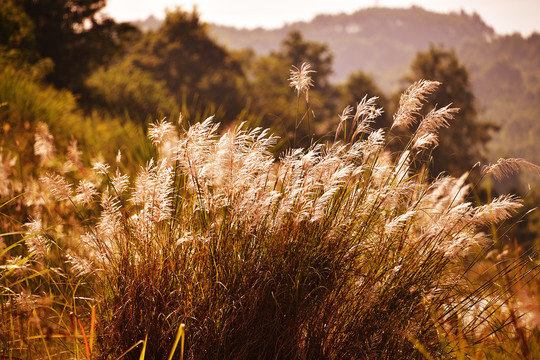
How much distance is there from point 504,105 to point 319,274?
19323 cm

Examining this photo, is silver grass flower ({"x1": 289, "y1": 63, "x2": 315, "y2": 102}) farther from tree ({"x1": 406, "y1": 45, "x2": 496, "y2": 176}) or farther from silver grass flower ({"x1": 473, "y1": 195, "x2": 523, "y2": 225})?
tree ({"x1": 406, "y1": 45, "x2": 496, "y2": 176})

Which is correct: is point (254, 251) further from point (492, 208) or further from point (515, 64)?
point (515, 64)

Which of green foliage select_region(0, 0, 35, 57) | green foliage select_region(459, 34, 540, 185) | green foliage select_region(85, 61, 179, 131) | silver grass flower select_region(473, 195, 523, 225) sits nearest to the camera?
silver grass flower select_region(473, 195, 523, 225)

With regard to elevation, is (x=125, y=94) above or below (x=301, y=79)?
below

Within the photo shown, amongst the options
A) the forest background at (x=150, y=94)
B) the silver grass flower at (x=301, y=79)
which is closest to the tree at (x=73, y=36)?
the forest background at (x=150, y=94)

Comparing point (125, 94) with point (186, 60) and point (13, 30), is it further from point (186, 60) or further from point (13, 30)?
point (186, 60)

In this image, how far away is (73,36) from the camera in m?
18.3

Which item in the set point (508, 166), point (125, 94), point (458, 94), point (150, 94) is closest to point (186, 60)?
point (150, 94)

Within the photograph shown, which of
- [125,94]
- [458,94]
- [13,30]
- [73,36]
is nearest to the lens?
[13,30]

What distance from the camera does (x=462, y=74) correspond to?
31.3 meters

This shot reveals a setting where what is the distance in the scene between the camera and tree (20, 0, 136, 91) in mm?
16375

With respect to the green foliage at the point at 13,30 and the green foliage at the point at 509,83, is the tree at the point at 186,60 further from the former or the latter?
the green foliage at the point at 509,83

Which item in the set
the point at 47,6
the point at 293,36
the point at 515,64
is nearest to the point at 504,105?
the point at 515,64

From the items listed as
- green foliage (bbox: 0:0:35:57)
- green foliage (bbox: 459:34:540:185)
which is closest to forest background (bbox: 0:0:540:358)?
green foliage (bbox: 0:0:35:57)
